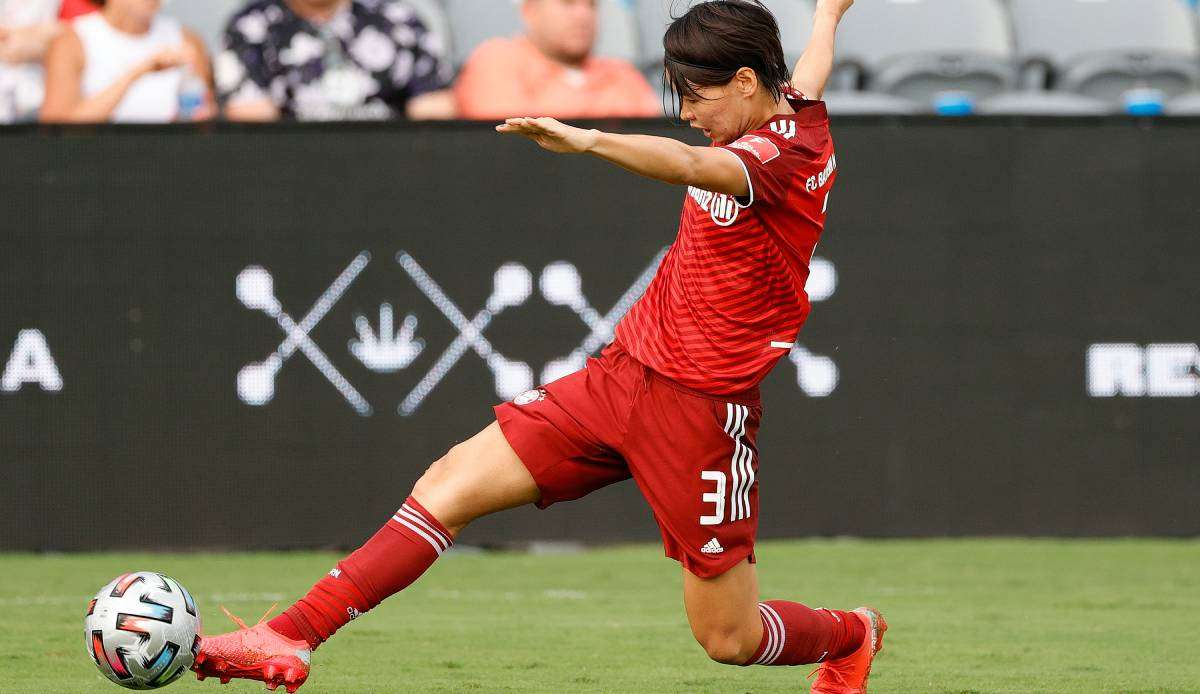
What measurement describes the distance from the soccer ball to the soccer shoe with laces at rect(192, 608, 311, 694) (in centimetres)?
5

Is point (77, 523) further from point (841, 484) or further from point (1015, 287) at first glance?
point (1015, 287)

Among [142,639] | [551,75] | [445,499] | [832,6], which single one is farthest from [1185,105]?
[142,639]

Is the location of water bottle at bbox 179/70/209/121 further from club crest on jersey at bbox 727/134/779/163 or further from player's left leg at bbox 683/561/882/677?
club crest on jersey at bbox 727/134/779/163

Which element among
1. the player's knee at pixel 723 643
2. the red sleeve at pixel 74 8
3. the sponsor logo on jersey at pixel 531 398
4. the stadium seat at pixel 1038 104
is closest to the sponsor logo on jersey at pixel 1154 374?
the stadium seat at pixel 1038 104

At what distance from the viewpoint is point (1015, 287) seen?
862cm

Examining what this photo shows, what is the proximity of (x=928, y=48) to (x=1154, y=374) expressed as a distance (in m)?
3.24

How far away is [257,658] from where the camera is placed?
406cm

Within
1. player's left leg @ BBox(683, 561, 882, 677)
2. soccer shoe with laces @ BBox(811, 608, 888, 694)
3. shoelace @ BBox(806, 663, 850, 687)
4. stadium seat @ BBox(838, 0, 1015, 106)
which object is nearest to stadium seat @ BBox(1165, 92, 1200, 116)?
stadium seat @ BBox(838, 0, 1015, 106)

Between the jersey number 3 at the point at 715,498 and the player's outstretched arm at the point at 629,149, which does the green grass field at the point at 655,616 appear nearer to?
the jersey number 3 at the point at 715,498

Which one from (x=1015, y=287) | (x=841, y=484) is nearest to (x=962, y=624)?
(x=841, y=484)

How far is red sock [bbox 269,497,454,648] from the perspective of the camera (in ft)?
13.7

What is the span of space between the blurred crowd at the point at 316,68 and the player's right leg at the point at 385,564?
491 cm

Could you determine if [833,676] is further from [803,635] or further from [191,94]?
[191,94]

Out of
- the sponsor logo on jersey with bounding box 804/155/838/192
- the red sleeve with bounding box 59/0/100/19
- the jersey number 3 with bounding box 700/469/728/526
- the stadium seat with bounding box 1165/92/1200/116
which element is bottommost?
the jersey number 3 with bounding box 700/469/728/526
